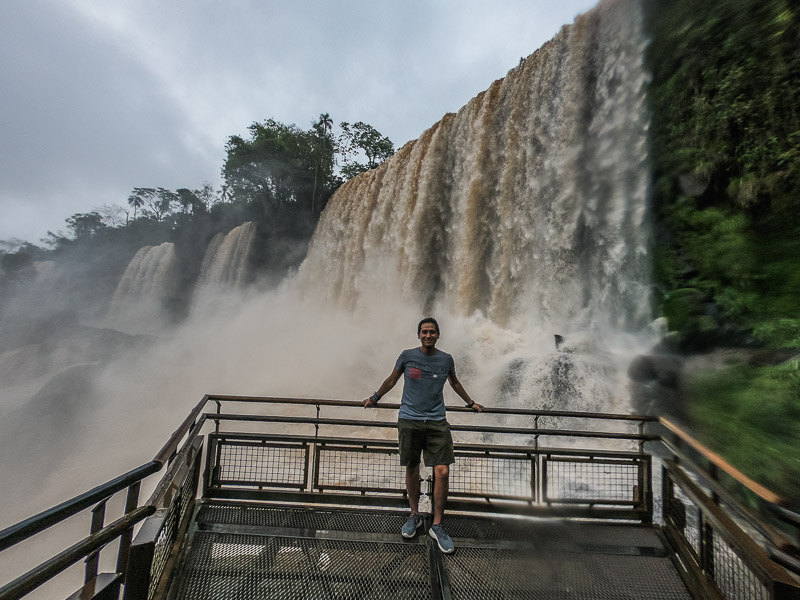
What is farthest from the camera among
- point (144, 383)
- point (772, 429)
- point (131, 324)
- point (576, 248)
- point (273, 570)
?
point (131, 324)

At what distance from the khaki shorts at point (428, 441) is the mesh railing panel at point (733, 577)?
161cm

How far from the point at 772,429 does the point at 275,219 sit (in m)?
28.3

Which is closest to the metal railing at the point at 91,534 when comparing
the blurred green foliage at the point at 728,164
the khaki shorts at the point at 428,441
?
the khaki shorts at the point at 428,441

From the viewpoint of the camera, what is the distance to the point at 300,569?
7.99 ft

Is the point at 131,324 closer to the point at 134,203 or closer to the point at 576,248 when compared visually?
the point at 576,248

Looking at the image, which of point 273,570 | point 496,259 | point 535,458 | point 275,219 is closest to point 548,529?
point 535,458

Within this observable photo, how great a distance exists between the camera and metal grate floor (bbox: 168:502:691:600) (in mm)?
2309

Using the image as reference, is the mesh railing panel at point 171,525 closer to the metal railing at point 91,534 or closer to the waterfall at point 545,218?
the metal railing at point 91,534

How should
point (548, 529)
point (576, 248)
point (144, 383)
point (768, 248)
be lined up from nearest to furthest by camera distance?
point (548, 529) < point (768, 248) < point (576, 248) < point (144, 383)

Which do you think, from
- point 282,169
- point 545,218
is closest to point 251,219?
point 282,169

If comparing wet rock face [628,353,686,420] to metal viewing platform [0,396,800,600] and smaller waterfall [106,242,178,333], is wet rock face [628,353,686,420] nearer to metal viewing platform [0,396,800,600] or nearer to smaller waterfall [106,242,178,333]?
metal viewing platform [0,396,800,600]

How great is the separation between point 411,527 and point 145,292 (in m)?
34.6

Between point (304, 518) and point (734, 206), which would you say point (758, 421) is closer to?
point (734, 206)

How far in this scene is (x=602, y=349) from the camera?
782cm
